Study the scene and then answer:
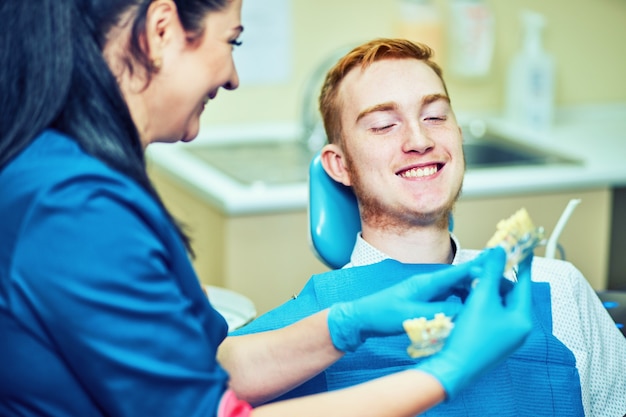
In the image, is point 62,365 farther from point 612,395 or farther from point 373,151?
point 612,395

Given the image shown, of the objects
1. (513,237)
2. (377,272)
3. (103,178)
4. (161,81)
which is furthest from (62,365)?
(377,272)

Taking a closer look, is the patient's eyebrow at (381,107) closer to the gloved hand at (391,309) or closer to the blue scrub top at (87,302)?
the gloved hand at (391,309)

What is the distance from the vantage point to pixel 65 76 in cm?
116

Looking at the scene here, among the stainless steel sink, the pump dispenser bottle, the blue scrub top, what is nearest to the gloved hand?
the blue scrub top

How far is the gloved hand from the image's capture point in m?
1.32

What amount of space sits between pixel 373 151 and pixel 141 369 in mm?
824

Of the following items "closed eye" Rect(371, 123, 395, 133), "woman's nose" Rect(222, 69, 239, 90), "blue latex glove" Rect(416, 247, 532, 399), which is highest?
"woman's nose" Rect(222, 69, 239, 90)

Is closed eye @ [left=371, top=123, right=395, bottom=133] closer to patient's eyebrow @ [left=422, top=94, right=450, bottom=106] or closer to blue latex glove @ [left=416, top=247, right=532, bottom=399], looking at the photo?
patient's eyebrow @ [left=422, top=94, right=450, bottom=106]

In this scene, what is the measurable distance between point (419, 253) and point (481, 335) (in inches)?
22.4

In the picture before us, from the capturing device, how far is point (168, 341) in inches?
44.7

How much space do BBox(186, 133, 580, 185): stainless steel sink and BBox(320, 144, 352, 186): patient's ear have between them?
0.78 metres

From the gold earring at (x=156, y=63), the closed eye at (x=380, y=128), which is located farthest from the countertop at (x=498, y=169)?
the gold earring at (x=156, y=63)

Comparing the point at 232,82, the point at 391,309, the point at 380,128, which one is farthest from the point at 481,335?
the point at 380,128

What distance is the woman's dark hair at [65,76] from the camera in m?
1.17
